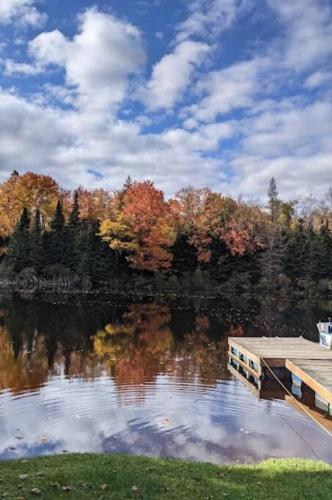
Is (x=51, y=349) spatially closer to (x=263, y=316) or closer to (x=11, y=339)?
(x=11, y=339)

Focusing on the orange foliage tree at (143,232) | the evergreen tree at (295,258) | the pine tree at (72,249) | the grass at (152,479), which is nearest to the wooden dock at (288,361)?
the grass at (152,479)

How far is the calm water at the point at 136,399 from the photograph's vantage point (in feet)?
30.5

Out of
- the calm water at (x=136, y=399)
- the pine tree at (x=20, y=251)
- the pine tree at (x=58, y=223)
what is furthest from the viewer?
the pine tree at (x=58, y=223)

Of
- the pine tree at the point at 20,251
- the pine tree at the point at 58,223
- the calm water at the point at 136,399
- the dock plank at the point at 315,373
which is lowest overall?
the calm water at the point at 136,399

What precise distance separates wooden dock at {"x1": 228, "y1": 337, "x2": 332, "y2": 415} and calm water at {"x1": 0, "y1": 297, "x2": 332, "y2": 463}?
75 centimetres

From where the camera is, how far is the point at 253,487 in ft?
20.8

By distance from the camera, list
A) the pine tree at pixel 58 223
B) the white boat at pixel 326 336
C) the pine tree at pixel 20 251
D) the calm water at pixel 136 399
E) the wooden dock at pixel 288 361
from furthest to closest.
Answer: the pine tree at pixel 58 223
the pine tree at pixel 20 251
the white boat at pixel 326 336
the wooden dock at pixel 288 361
the calm water at pixel 136 399

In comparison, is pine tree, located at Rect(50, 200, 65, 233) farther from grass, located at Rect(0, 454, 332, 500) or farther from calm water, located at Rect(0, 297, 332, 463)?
grass, located at Rect(0, 454, 332, 500)

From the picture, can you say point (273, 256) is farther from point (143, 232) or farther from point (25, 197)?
point (25, 197)

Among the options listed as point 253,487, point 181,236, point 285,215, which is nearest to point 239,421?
point 253,487

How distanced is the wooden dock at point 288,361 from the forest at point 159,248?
3084 cm

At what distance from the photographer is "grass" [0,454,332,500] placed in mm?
5848

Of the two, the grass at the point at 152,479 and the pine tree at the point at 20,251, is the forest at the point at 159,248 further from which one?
the grass at the point at 152,479

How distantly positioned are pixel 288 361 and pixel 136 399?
519cm
